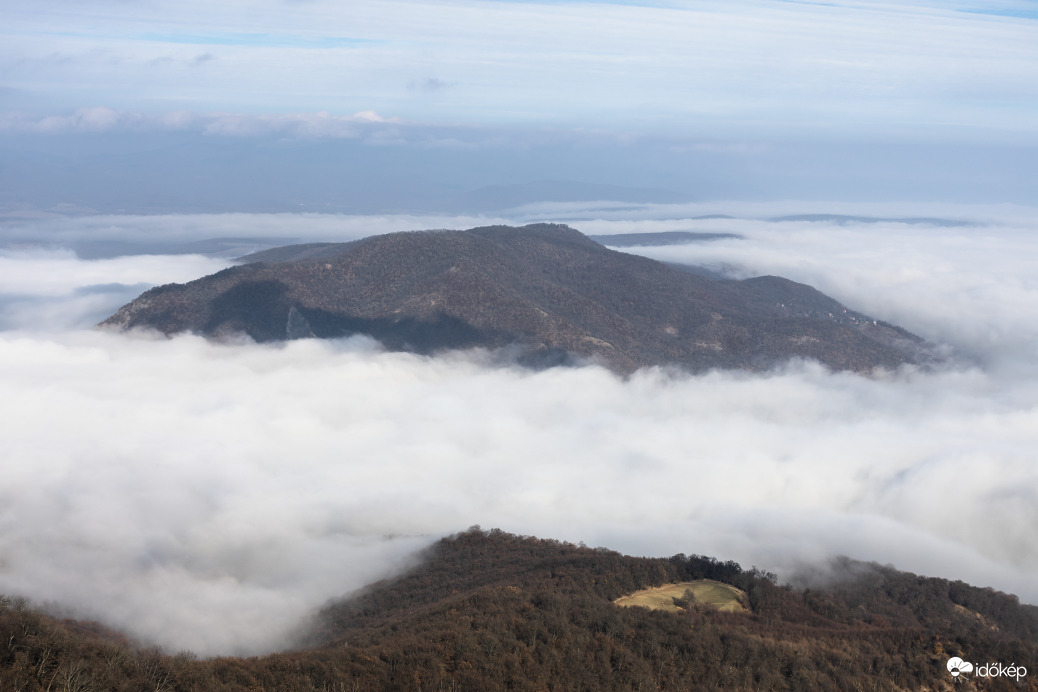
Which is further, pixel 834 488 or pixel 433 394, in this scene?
pixel 433 394

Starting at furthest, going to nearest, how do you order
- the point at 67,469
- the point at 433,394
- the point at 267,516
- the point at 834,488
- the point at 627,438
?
the point at 433,394 < the point at 627,438 < the point at 834,488 < the point at 67,469 < the point at 267,516

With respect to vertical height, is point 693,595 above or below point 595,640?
below

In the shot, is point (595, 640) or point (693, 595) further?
point (693, 595)

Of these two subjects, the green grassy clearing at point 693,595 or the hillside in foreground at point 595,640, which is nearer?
the hillside in foreground at point 595,640

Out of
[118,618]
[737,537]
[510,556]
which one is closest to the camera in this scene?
[118,618]

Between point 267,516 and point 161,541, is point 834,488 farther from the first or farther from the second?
point 161,541

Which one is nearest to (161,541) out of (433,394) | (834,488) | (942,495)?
(433,394)

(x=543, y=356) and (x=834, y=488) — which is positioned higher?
(x=543, y=356)

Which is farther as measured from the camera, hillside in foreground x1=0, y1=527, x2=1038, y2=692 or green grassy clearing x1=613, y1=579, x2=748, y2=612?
green grassy clearing x1=613, y1=579, x2=748, y2=612
